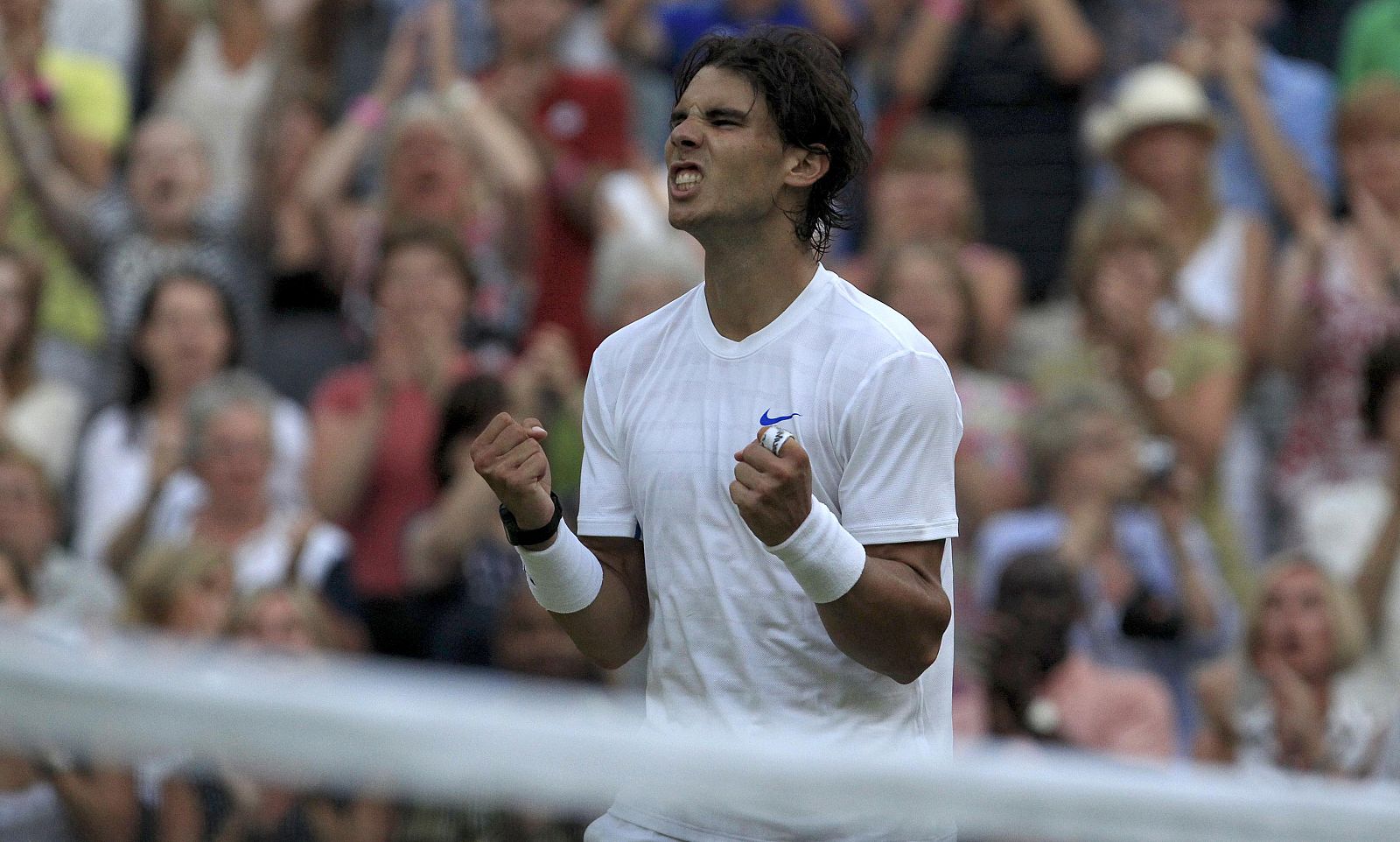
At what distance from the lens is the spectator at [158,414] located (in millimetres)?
7797

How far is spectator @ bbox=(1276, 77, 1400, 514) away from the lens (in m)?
7.68

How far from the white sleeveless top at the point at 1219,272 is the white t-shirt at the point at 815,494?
469 cm

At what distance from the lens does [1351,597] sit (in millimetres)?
6898

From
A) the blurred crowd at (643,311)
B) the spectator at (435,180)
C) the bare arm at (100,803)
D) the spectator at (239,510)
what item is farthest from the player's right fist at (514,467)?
the spectator at (435,180)

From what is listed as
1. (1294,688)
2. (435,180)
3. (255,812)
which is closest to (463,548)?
(435,180)

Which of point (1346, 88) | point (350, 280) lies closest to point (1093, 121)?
point (1346, 88)

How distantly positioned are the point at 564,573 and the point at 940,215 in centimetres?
497

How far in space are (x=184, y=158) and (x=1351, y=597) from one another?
4996 mm

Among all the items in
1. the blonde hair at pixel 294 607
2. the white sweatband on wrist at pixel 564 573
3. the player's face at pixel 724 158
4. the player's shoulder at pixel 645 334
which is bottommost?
the blonde hair at pixel 294 607

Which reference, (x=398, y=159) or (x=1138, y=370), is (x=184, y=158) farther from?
(x=1138, y=370)

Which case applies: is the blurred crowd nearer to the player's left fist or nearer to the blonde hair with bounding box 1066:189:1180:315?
the blonde hair with bounding box 1066:189:1180:315

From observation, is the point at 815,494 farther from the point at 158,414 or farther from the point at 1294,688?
the point at 158,414

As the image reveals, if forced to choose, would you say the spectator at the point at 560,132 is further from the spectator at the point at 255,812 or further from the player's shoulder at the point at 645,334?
the spectator at the point at 255,812

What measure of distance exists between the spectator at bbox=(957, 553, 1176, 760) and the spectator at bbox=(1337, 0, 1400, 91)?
302cm
